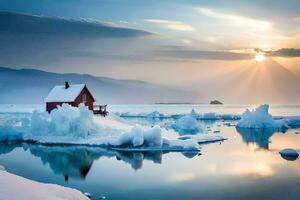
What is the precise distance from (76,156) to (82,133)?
24.9 feet

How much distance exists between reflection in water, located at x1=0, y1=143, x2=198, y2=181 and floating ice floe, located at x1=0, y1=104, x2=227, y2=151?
65.1 inches

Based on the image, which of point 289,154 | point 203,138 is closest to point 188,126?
point 203,138

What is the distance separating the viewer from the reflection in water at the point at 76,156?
27094 millimetres

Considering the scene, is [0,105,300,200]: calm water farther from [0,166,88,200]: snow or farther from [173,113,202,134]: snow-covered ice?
[173,113,202,134]: snow-covered ice

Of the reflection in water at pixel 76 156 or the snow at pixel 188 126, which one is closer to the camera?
the reflection in water at pixel 76 156

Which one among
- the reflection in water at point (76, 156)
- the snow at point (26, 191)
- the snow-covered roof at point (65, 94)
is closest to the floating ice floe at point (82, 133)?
the reflection in water at point (76, 156)

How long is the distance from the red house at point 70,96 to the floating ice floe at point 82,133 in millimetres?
5948

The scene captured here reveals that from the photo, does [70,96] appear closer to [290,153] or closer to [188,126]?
[188,126]

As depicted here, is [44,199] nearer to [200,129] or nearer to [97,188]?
[97,188]

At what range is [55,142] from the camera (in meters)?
39.3

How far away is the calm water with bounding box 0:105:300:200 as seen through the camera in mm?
19859

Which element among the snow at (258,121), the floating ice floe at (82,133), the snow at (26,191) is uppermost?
the snow at (258,121)

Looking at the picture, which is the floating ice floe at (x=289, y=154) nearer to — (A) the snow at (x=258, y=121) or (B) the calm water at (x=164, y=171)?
(B) the calm water at (x=164, y=171)

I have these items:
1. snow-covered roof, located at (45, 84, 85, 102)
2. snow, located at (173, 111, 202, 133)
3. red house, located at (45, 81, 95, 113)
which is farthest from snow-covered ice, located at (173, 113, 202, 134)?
snow-covered roof, located at (45, 84, 85, 102)
